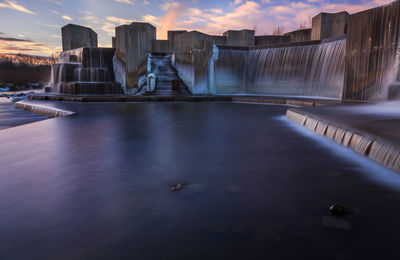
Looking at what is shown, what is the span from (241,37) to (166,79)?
11.0 meters

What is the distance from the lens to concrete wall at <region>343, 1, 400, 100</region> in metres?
6.32

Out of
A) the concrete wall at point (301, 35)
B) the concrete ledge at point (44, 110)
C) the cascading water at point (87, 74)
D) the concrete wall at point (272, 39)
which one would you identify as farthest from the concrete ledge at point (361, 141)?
the concrete wall at point (272, 39)

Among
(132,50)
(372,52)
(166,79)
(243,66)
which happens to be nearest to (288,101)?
(372,52)

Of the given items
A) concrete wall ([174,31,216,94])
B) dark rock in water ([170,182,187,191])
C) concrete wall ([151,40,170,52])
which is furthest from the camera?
concrete wall ([151,40,170,52])

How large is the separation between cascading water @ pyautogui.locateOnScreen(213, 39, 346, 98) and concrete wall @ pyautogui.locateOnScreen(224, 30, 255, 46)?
829 centimetres

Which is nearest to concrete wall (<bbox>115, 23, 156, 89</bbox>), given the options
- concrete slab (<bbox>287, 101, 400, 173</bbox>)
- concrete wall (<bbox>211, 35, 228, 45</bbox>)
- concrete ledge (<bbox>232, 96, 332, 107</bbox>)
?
concrete ledge (<bbox>232, 96, 332, 107</bbox>)

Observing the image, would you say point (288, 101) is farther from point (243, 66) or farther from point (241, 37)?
point (241, 37)

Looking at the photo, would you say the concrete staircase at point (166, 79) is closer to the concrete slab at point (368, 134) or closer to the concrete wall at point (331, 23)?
the concrete slab at point (368, 134)

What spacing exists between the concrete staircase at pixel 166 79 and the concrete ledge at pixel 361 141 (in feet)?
25.5

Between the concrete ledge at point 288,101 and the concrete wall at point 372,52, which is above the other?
A: the concrete wall at point 372,52

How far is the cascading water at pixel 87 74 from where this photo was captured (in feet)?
38.7

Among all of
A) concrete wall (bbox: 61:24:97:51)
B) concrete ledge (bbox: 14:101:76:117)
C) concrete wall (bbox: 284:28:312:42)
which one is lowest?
concrete ledge (bbox: 14:101:76:117)

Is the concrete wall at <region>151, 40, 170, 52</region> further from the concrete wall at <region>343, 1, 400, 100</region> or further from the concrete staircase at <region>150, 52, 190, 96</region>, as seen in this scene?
the concrete wall at <region>343, 1, 400, 100</region>

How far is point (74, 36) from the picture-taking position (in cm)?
1875
